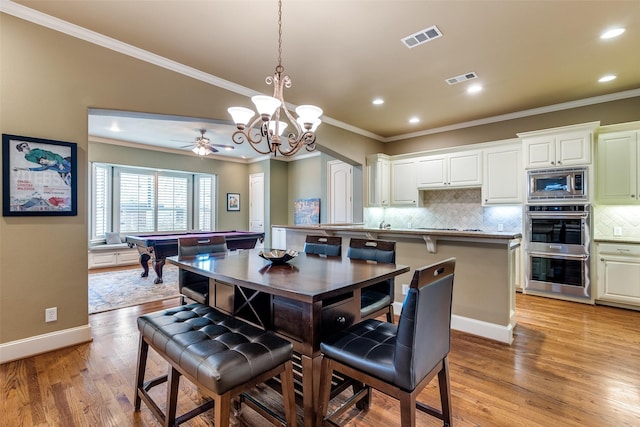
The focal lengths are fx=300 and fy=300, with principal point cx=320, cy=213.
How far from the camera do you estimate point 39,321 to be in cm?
265

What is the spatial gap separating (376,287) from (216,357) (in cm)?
152

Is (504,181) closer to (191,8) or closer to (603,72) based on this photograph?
(603,72)

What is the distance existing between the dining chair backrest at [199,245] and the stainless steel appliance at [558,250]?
4359 millimetres

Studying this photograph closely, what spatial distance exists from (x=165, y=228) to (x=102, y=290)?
318cm

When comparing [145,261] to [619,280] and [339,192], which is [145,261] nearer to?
[339,192]

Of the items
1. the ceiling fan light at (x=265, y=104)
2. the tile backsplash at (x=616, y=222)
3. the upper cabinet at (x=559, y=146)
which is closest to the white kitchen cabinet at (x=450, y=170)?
the upper cabinet at (x=559, y=146)

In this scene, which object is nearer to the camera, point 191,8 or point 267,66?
point 191,8

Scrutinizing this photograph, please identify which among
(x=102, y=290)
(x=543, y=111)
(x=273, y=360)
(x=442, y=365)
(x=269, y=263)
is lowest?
(x=102, y=290)

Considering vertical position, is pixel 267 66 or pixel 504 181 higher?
pixel 267 66

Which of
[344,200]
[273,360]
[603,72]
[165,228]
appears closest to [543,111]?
[603,72]

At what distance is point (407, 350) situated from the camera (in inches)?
50.7

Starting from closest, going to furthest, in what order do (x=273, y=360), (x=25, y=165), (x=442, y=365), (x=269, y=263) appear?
(x=273, y=360)
(x=442, y=365)
(x=269, y=263)
(x=25, y=165)

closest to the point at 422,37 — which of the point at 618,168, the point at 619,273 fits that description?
the point at 618,168

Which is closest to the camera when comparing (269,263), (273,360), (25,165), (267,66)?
(273,360)
